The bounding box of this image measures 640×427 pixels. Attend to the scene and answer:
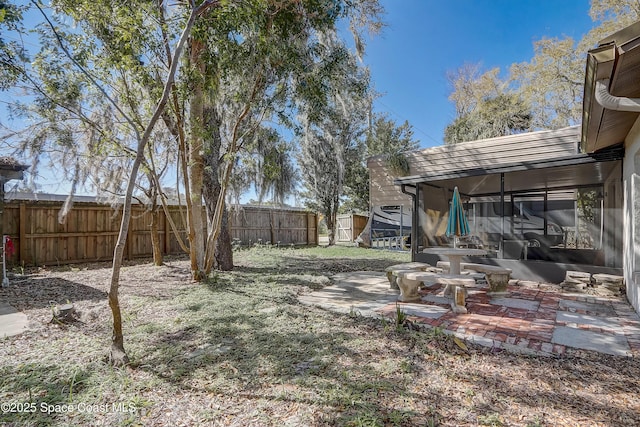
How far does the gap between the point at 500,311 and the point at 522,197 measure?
550 centimetres

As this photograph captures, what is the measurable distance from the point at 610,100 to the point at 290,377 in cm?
349

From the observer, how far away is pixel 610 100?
2625mm

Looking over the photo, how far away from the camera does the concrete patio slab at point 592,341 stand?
9.63 ft

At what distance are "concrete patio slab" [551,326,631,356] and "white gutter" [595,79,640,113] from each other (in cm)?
215

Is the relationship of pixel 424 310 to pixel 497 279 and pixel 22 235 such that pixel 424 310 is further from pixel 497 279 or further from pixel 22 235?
pixel 22 235

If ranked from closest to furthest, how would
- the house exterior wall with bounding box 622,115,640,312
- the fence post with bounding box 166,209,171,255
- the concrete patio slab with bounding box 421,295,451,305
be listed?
the house exterior wall with bounding box 622,115,640,312 < the concrete patio slab with bounding box 421,295,451,305 < the fence post with bounding box 166,209,171,255

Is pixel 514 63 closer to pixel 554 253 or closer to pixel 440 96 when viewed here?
pixel 440 96

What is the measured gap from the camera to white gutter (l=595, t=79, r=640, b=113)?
254cm

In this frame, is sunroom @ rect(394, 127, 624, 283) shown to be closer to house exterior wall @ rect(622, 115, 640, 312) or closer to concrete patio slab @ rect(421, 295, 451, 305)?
concrete patio slab @ rect(421, 295, 451, 305)

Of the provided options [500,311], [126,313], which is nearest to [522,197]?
[500,311]

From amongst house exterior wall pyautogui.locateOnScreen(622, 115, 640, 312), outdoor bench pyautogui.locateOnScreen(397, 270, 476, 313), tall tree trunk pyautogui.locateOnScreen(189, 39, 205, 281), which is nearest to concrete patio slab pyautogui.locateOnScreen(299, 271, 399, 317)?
outdoor bench pyautogui.locateOnScreen(397, 270, 476, 313)

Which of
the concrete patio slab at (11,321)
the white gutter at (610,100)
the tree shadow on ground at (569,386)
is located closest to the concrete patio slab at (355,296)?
the tree shadow on ground at (569,386)

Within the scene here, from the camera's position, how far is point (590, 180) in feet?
22.9

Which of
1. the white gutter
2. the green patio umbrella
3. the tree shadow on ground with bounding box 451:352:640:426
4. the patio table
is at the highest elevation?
the white gutter
